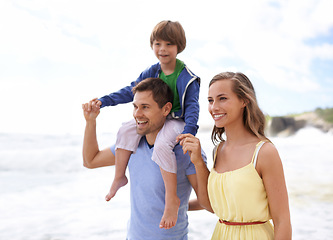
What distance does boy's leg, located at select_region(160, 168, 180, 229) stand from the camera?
7.04 ft

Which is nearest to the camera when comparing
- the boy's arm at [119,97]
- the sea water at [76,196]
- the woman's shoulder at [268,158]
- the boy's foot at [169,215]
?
the woman's shoulder at [268,158]

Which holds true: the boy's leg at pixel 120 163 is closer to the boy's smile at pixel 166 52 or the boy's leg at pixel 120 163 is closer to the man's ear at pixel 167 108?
the man's ear at pixel 167 108

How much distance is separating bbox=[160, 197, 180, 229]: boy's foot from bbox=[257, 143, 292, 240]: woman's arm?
1.86 feet

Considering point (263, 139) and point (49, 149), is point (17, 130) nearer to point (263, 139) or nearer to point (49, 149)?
point (49, 149)

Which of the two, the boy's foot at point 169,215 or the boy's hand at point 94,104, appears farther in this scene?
the boy's hand at point 94,104

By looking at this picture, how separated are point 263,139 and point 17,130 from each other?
15.5 m

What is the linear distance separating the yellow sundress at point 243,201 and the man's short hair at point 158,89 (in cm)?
56

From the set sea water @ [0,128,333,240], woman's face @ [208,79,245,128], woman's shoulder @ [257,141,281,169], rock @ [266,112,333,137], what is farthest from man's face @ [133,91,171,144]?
rock @ [266,112,333,137]

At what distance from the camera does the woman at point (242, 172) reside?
5.95 feet

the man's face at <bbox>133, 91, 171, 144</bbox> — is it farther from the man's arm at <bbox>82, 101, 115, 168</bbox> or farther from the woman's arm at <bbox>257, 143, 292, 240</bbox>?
the woman's arm at <bbox>257, 143, 292, 240</bbox>

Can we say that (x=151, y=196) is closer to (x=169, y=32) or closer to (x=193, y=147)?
(x=193, y=147)

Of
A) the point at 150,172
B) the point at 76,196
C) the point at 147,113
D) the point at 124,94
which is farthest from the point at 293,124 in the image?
the point at 147,113

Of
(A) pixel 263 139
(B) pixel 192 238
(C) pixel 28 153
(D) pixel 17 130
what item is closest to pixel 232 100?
(A) pixel 263 139

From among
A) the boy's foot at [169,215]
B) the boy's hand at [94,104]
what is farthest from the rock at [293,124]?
the boy's foot at [169,215]
